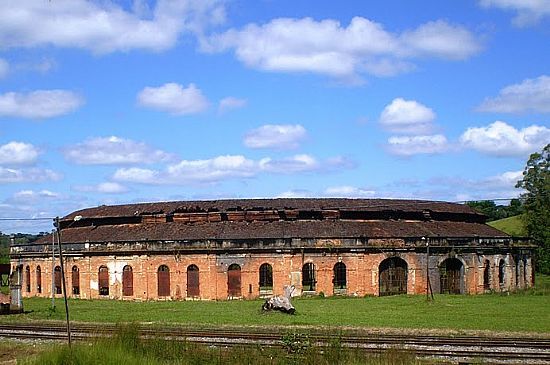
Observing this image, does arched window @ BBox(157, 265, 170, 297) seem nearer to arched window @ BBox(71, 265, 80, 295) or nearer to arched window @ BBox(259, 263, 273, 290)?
arched window @ BBox(259, 263, 273, 290)

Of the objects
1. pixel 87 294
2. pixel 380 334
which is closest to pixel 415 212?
pixel 87 294

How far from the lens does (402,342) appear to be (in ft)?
81.8

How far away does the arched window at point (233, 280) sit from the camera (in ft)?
168

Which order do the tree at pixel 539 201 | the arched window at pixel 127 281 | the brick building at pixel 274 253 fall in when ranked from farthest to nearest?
the tree at pixel 539 201 → the arched window at pixel 127 281 → the brick building at pixel 274 253

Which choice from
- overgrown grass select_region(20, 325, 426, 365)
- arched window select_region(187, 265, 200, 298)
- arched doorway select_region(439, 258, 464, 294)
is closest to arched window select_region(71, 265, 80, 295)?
arched window select_region(187, 265, 200, 298)

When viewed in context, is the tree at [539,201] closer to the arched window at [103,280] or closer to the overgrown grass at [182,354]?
the arched window at [103,280]

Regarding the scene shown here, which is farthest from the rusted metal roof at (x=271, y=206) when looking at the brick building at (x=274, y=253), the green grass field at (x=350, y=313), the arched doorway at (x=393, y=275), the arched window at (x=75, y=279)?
the green grass field at (x=350, y=313)

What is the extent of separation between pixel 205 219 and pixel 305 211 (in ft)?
24.8

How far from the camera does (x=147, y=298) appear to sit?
52562mm

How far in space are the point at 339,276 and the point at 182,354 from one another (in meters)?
30.8

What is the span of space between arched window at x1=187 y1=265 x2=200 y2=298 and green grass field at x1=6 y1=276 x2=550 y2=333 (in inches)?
113

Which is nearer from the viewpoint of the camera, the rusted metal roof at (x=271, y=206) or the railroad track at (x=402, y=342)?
the railroad track at (x=402, y=342)

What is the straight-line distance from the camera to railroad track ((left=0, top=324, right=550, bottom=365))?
71.8 feet

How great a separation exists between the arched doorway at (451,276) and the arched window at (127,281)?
2173 centimetres
